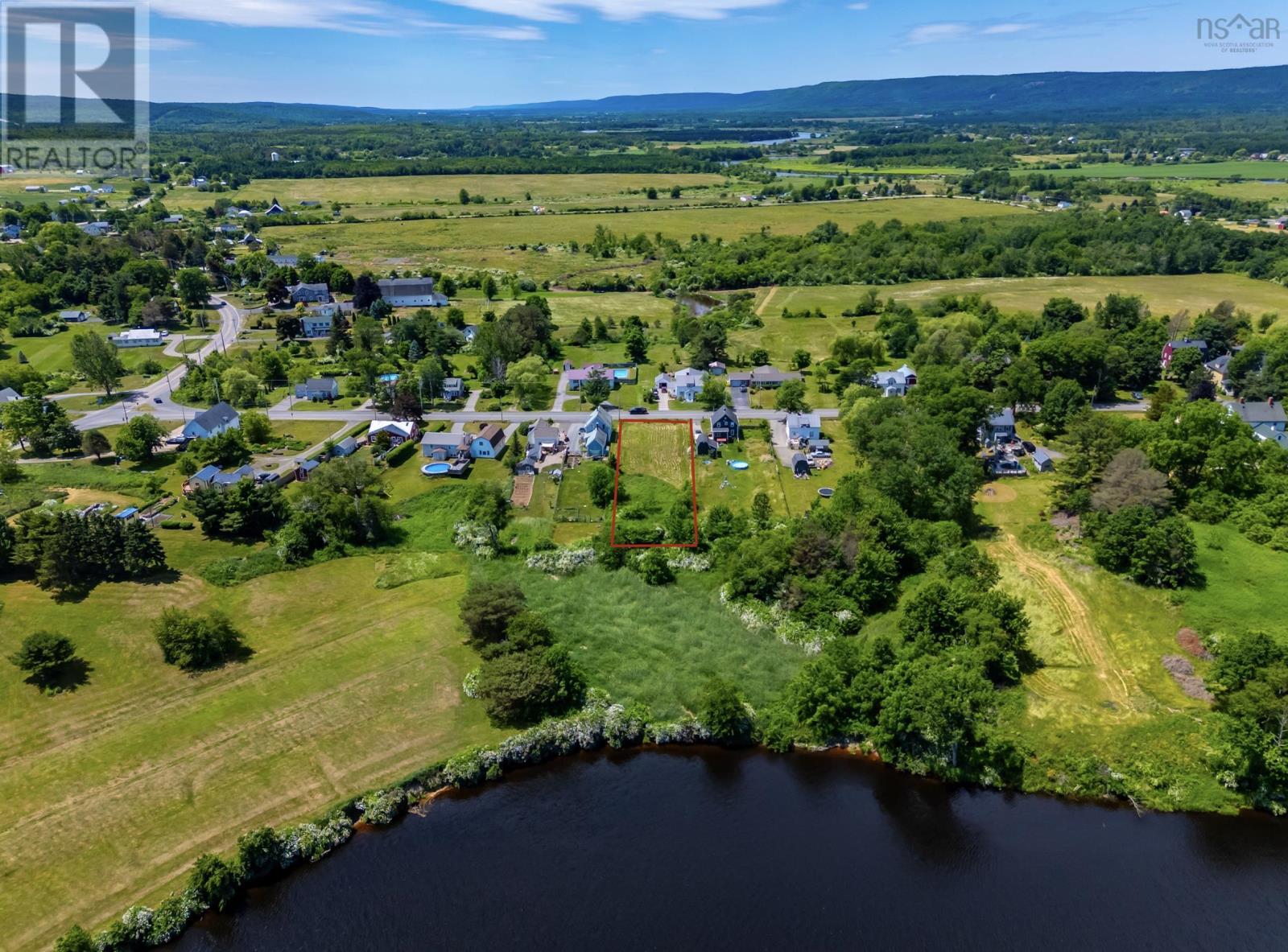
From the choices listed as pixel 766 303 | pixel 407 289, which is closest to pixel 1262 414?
pixel 766 303

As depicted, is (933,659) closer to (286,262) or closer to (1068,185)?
(286,262)

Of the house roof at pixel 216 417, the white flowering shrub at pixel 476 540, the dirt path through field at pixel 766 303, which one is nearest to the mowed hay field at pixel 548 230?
the dirt path through field at pixel 766 303

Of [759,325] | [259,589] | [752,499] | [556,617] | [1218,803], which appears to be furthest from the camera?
[759,325]

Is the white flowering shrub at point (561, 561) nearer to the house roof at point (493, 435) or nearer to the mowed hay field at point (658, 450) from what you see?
the mowed hay field at point (658, 450)

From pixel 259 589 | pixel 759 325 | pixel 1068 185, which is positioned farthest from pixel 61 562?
pixel 1068 185

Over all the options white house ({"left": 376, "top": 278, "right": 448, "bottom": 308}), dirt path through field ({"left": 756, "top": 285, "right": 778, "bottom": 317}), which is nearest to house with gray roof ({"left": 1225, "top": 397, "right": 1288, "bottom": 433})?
dirt path through field ({"left": 756, "top": 285, "right": 778, "bottom": 317})

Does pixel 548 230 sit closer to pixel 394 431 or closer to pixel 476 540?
pixel 394 431

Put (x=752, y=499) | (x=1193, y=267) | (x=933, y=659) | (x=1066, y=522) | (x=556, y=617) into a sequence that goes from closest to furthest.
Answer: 1. (x=933, y=659)
2. (x=556, y=617)
3. (x=1066, y=522)
4. (x=752, y=499)
5. (x=1193, y=267)
